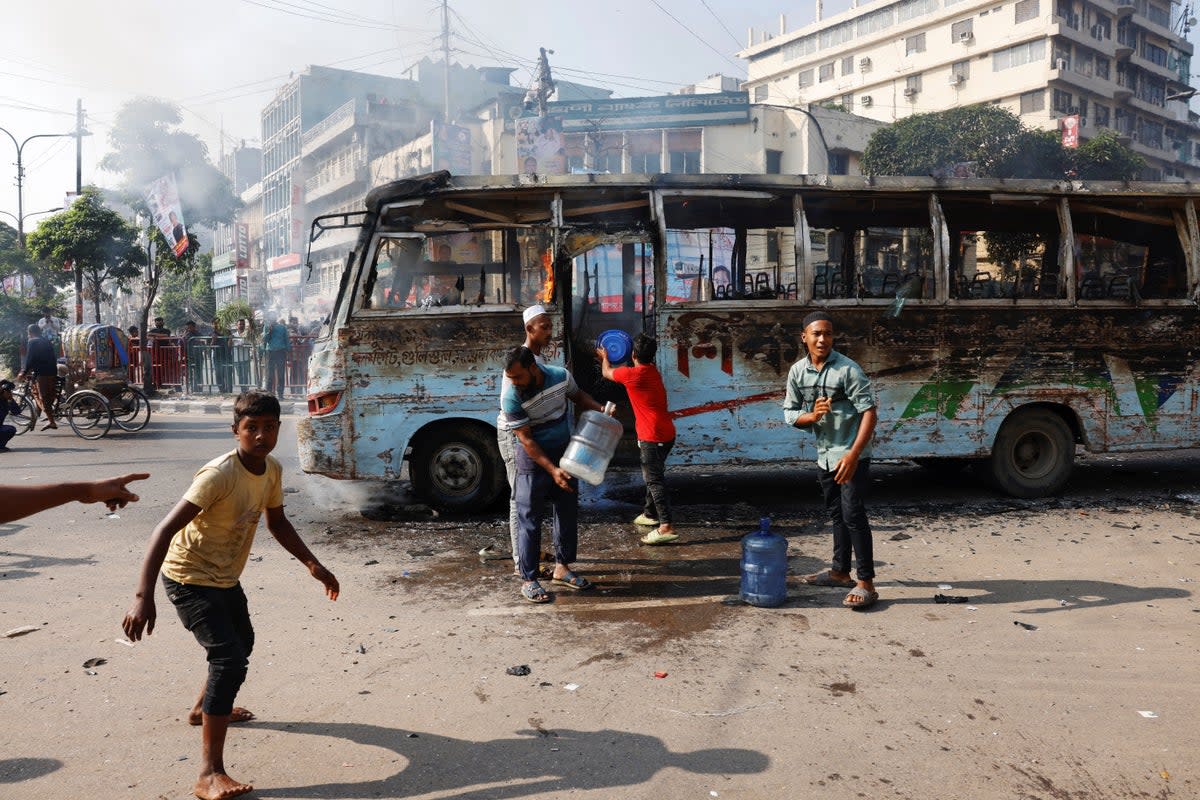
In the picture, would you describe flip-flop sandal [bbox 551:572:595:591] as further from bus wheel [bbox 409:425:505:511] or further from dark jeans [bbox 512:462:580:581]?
bus wheel [bbox 409:425:505:511]

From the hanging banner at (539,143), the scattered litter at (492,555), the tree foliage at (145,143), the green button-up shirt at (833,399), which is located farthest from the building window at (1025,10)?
the scattered litter at (492,555)

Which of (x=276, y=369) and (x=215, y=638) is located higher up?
(x=276, y=369)

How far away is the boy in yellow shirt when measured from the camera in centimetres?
287

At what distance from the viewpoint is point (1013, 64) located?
177 feet

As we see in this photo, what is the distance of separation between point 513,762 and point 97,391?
41.1 ft

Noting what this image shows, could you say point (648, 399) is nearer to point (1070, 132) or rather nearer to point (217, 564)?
point (217, 564)

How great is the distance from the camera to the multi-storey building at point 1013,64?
5303 cm

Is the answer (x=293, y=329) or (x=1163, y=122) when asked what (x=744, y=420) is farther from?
(x=1163, y=122)

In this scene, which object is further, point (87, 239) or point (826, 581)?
point (87, 239)

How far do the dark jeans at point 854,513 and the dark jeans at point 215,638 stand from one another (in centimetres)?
316

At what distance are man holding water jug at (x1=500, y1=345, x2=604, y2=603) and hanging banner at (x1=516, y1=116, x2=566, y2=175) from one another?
3479cm

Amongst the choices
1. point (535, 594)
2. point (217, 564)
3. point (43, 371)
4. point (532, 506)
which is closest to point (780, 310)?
point (532, 506)

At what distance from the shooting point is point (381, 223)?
716cm

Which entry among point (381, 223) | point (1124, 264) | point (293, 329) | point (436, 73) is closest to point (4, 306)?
point (293, 329)
